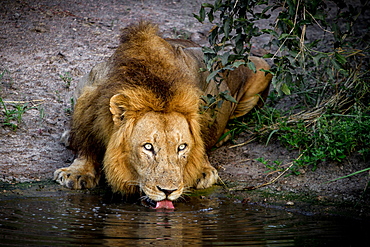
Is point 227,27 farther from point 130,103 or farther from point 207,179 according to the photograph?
point 207,179

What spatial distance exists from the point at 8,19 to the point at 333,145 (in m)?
5.94

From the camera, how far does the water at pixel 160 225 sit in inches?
136

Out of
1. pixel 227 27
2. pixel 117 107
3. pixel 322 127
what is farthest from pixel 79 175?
pixel 322 127

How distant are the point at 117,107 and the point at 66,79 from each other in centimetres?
300

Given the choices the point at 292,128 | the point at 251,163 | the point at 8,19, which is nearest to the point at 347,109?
the point at 292,128

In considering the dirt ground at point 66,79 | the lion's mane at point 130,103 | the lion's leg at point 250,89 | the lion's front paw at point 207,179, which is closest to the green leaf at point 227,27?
the lion's mane at point 130,103

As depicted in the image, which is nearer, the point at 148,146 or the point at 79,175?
the point at 148,146

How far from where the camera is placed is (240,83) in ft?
22.2

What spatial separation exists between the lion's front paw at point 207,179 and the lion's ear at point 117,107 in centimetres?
109

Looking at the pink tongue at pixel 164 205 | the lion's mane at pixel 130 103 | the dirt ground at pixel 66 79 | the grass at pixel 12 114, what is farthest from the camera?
the grass at pixel 12 114

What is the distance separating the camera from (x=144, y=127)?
4.49 meters

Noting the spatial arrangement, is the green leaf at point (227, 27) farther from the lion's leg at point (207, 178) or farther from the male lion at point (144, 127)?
the lion's leg at point (207, 178)

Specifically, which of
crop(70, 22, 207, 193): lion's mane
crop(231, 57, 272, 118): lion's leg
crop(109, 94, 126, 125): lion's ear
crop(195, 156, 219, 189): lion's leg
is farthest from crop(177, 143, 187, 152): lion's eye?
crop(231, 57, 272, 118): lion's leg

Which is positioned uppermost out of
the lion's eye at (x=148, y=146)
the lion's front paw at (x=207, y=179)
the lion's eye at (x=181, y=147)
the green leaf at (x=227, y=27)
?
the green leaf at (x=227, y=27)
